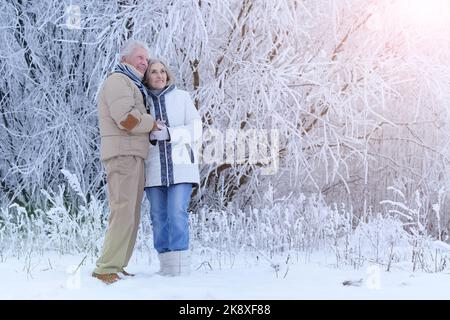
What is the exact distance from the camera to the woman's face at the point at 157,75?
14.7 ft

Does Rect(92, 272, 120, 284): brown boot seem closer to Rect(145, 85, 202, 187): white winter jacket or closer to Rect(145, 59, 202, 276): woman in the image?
Rect(145, 59, 202, 276): woman

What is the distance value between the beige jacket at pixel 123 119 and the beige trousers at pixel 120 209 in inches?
2.7

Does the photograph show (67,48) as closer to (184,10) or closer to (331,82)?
(184,10)

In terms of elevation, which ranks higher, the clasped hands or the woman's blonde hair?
the woman's blonde hair

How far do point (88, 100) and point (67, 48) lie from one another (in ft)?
1.87

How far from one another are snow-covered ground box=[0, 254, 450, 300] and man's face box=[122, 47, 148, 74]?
1.33 m

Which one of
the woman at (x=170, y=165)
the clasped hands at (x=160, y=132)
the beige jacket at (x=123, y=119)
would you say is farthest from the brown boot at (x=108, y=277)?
the clasped hands at (x=160, y=132)

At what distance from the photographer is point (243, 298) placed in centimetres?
384

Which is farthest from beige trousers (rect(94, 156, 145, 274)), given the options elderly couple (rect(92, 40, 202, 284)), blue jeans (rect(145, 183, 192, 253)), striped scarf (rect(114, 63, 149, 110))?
striped scarf (rect(114, 63, 149, 110))

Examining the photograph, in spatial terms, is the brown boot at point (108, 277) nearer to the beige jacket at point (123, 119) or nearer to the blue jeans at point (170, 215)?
the blue jeans at point (170, 215)

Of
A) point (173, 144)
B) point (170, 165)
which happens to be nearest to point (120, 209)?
point (170, 165)

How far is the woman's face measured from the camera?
176 inches

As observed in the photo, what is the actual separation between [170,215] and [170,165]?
0.32 meters
